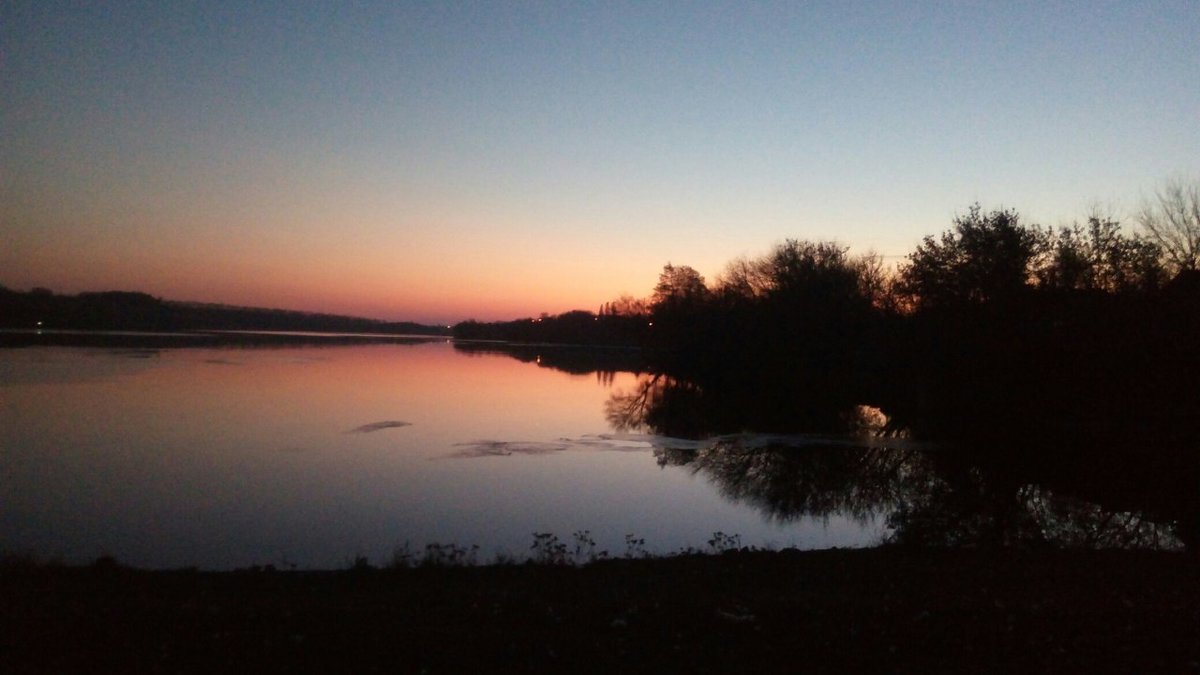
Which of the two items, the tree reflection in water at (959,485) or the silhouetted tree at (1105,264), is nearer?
the tree reflection in water at (959,485)

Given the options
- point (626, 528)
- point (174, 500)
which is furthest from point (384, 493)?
point (626, 528)

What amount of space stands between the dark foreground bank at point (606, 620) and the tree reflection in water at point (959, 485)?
571 centimetres

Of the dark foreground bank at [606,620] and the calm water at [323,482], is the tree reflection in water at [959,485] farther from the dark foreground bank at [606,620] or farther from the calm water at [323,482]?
the dark foreground bank at [606,620]

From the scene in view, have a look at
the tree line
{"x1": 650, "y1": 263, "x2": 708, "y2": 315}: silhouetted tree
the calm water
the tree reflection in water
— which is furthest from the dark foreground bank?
{"x1": 650, "y1": 263, "x2": 708, "y2": 315}: silhouetted tree

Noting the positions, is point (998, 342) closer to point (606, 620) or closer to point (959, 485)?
point (959, 485)

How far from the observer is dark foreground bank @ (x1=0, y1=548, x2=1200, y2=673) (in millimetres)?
5957

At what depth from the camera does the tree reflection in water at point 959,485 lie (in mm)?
16016

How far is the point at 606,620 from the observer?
7000mm

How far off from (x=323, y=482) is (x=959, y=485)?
14.5 meters

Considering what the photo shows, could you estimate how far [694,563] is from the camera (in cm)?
1053

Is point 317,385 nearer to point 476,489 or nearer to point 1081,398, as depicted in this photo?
point 476,489

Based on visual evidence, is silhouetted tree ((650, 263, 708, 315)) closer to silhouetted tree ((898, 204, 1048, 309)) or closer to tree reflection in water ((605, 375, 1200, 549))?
silhouetted tree ((898, 204, 1048, 309))

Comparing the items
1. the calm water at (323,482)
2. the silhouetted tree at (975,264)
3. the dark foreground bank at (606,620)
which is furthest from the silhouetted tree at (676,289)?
the dark foreground bank at (606,620)

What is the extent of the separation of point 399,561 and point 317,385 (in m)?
35.4
